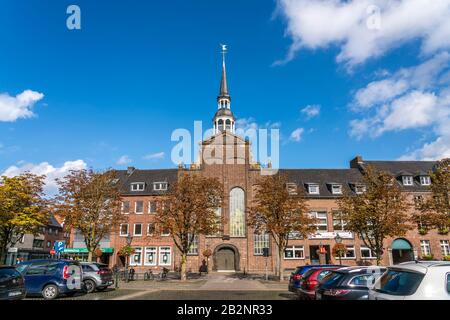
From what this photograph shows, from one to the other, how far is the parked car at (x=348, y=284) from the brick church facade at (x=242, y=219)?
28.9 meters

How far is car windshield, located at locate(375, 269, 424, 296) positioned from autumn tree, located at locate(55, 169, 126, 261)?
90.1ft

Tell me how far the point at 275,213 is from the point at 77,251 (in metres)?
28.1

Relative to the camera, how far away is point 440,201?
28766mm

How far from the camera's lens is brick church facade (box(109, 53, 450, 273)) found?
137 ft

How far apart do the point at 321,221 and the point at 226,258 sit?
43.2 ft

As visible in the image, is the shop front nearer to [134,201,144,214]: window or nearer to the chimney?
[134,201,144,214]: window

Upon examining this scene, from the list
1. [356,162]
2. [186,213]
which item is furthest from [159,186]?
[356,162]

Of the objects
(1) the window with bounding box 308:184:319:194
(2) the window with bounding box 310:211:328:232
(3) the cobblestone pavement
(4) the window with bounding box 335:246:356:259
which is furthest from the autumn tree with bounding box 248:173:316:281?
(1) the window with bounding box 308:184:319:194

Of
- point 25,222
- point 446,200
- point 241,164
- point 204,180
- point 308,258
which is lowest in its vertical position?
point 308,258
